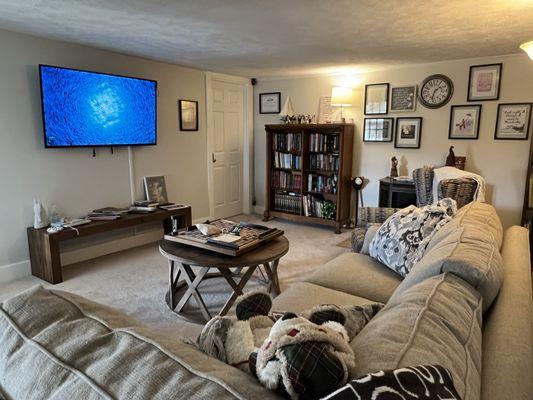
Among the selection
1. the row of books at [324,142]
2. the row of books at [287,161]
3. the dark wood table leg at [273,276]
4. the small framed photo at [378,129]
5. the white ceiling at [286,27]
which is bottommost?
the dark wood table leg at [273,276]

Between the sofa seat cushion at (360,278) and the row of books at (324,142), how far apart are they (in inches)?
106

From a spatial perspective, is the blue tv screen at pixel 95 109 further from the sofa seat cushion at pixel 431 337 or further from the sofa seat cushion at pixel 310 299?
the sofa seat cushion at pixel 431 337

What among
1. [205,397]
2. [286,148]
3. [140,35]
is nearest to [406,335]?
[205,397]

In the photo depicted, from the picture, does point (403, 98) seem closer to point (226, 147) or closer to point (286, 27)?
point (286, 27)

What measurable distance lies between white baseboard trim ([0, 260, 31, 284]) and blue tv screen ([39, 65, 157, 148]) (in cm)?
111

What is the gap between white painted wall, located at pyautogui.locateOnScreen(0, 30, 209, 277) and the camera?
314 centimetres

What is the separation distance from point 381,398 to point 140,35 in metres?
3.31

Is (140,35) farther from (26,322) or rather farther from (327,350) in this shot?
(327,350)

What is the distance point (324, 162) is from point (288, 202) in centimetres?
78

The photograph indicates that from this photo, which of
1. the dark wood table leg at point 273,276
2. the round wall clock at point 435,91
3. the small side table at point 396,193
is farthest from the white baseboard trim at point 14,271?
the round wall clock at point 435,91

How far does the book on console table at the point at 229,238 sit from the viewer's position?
240 centimetres

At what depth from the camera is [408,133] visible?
4488mm

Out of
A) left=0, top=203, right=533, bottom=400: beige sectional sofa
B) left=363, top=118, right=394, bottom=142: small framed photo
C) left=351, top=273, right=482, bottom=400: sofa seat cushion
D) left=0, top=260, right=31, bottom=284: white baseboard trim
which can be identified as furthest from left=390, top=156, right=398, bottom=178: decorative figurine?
left=0, top=260, right=31, bottom=284: white baseboard trim

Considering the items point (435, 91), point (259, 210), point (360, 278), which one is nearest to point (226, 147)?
point (259, 210)
